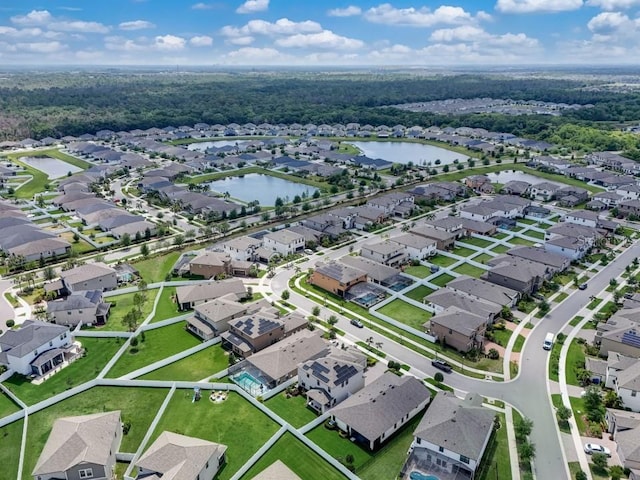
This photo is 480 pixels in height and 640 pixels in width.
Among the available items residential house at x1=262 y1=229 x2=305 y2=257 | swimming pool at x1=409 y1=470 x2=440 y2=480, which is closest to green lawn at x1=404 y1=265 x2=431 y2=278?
residential house at x1=262 y1=229 x2=305 y2=257

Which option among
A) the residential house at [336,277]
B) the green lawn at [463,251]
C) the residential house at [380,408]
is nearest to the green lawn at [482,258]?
the green lawn at [463,251]

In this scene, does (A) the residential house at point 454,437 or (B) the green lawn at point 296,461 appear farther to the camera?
(A) the residential house at point 454,437

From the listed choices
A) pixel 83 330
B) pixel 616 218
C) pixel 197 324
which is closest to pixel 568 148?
pixel 616 218

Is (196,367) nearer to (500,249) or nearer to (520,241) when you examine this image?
(500,249)

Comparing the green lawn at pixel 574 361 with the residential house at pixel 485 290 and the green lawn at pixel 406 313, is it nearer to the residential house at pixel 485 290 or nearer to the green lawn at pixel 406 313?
the residential house at pixel 485 290

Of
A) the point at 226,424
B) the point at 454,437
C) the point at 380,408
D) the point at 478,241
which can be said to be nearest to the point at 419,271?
the point at 478,241

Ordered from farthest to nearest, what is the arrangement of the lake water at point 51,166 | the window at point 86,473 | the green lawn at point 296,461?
1. the lake water at point 51,166
2. the green lawn at point 296,461
3. the window at point 86,473
